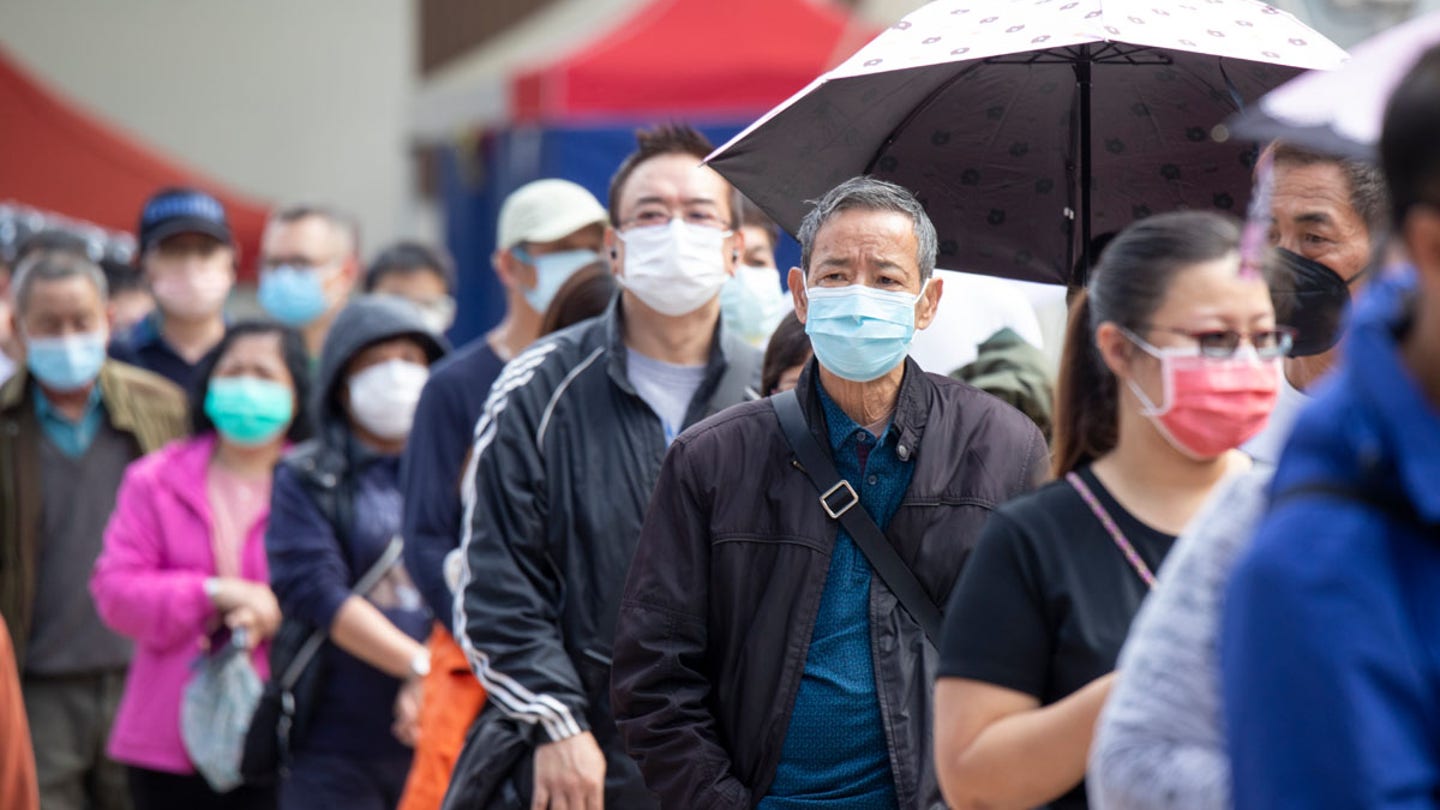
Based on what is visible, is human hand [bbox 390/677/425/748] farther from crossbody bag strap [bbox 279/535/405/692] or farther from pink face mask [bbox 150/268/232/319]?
pink face mask [bbox 150/268/232/319]

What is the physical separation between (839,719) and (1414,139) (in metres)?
1.89

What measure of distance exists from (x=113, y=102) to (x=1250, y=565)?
1635 centimetres

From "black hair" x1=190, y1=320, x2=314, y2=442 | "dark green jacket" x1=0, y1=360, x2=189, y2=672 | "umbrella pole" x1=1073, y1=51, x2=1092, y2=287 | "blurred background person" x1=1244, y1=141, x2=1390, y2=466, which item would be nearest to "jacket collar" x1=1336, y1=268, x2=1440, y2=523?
"blurred background person" x1=1244, y1=141, x2=1390, y2=466

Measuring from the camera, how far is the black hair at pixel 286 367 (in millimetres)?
6297

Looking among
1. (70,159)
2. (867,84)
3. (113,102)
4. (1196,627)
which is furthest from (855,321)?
(113,102)

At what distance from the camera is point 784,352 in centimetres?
436

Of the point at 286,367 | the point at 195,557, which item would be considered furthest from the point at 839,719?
the point at 286,367

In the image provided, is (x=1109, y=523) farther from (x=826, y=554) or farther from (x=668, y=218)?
(x=668, y=218)

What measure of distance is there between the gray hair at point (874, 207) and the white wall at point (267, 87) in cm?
1333

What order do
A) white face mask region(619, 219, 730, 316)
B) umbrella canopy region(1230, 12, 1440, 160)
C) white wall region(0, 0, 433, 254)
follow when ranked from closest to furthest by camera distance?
umbrella canopy region(1230, 12, 1440, 160) → white face mask region(619, 219, 730, 316) → white wall region(0, 0, 433, 254)

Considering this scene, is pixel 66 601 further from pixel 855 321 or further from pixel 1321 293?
pixel 1321 293

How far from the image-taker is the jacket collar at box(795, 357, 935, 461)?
3611mm

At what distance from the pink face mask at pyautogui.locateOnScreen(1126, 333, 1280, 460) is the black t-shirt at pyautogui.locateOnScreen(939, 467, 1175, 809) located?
0.15 meters

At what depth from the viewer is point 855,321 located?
11.9ft
